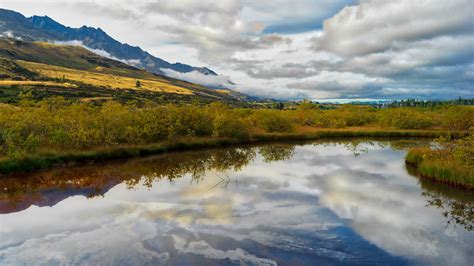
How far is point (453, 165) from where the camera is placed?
26.0m

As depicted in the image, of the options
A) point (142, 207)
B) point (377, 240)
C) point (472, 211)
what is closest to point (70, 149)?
point (142, 207)

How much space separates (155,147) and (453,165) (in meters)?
28.4

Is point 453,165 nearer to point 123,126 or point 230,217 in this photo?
point 230,217

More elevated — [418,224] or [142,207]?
[418,224]

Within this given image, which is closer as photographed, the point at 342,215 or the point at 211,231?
the point at 211,231

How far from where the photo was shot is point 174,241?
15203mm

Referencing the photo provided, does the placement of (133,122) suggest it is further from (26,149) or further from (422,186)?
(422,186)

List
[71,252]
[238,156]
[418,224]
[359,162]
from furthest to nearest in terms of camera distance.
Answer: [238,156] < [359,162] < [418,224] < [71,252]

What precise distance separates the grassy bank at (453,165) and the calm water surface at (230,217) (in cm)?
116

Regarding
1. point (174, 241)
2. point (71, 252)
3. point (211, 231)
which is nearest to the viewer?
point (71, 252)

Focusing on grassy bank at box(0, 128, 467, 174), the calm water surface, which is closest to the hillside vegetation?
grassy bank at box(0, 128, 467, 174)

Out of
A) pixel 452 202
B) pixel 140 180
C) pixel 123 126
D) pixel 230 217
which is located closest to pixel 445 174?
pixel 452 202

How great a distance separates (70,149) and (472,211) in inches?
1264

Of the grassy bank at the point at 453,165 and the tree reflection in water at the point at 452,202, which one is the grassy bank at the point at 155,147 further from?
the tree reflection in water at the point at 452,202
